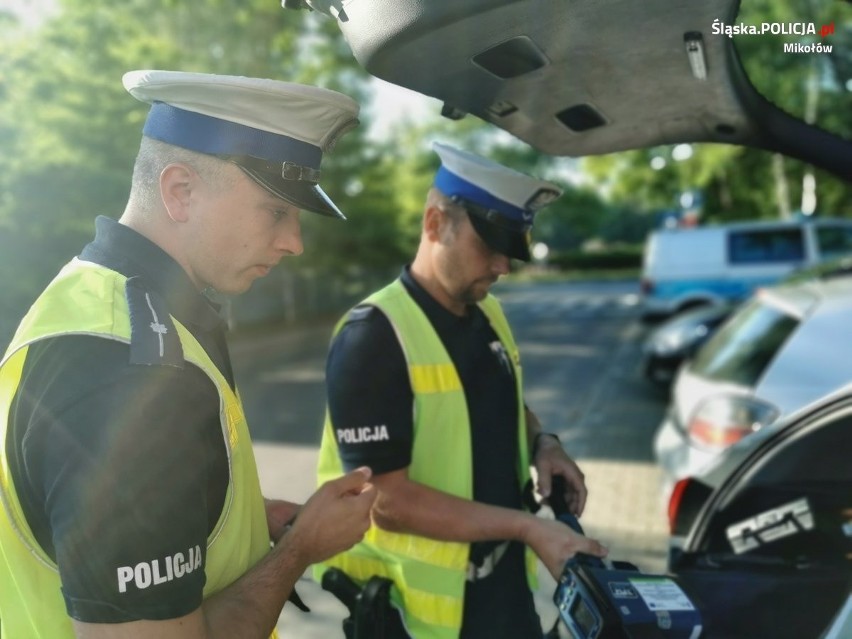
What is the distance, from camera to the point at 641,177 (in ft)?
86.1

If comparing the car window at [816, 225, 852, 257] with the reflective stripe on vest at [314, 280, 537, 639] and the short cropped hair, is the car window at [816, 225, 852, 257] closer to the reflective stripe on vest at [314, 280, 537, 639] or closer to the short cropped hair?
the reflective stripe on vest at [314, 280, 537, 639]

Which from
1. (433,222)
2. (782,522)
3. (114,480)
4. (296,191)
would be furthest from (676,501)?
(114,480)

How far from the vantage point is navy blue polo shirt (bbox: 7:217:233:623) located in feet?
3.65

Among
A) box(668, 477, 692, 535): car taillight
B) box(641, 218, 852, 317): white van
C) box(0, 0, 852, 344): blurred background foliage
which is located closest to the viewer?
box(668, 477, 692, 535): car taillight

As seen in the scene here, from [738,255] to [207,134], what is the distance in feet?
44.0

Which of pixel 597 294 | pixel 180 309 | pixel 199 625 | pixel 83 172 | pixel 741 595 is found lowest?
pixel 597 294

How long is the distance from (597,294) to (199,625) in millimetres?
29342

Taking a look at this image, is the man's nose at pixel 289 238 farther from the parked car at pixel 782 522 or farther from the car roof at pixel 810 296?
the car roof at pixel 810 296

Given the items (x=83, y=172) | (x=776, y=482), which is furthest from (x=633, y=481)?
(x=83, y=172)

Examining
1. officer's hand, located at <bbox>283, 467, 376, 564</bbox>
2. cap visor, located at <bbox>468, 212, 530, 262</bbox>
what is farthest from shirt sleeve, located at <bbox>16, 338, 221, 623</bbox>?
cap visor, located at <bbox>468, 212, 530, 262</bbox>

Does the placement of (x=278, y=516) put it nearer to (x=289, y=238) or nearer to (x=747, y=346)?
(x=289, y=238)

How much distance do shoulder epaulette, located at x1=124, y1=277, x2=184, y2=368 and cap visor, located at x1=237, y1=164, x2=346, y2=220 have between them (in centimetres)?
26

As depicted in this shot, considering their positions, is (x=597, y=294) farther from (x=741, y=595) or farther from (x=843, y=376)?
(x=741, y=595)

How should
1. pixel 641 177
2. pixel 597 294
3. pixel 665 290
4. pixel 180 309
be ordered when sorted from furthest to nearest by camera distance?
1. pixel 597 294
2. pixel 641 177
3. pixel 665 290
4. pixel 180 309
